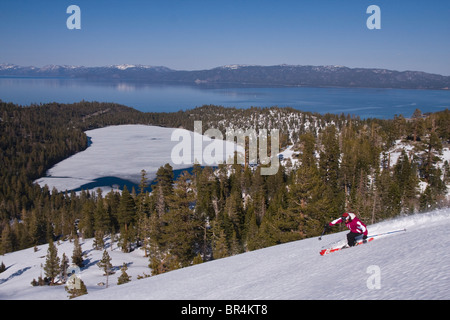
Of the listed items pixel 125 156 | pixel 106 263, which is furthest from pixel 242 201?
pixel 125 156

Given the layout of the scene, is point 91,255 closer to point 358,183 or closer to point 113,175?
point 358,183

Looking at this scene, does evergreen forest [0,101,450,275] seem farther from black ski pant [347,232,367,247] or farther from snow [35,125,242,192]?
black ski pant [347,232,367,247]

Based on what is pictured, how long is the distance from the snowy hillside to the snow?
244 ft

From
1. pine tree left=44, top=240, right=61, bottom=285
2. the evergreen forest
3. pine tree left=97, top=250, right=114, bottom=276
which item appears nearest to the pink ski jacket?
the evergreen forest

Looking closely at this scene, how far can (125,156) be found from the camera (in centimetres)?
11256

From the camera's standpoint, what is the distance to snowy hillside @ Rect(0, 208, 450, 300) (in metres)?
6.37

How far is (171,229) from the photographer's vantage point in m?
27.4

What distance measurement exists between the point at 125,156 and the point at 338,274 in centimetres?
11170

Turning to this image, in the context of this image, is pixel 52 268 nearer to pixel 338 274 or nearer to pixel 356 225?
pixel 356 225

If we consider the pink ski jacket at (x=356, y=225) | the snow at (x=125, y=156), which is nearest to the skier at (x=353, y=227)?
the pink ski jacket at (x=356, y=225)

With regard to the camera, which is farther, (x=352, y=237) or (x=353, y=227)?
(x=352, y=237)
